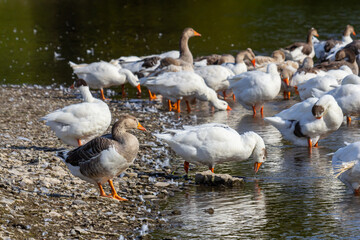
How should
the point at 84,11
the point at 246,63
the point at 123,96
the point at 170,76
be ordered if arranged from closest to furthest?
the point at 170,76, the point at 123,96, the point at 246,63, the point at 84,11

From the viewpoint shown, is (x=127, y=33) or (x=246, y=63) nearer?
(x=246, y=63)

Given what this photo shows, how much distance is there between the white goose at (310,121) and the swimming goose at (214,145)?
2027mm

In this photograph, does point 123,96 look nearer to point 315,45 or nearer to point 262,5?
point 315,45

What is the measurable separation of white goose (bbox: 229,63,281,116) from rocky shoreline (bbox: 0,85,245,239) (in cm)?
270

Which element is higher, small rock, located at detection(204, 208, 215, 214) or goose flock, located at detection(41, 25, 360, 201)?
goose flock, located at detection(41, 25, 360, 201)

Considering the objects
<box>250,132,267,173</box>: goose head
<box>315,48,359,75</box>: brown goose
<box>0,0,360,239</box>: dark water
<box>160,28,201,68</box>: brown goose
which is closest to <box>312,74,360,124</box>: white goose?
<box>0,0,360,239</box>: dark water

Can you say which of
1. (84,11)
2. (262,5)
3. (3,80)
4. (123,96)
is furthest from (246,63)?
(84,11)

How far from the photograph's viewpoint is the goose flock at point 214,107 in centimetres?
847

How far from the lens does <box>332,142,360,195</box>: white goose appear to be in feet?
26.6

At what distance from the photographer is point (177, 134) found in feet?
31.9

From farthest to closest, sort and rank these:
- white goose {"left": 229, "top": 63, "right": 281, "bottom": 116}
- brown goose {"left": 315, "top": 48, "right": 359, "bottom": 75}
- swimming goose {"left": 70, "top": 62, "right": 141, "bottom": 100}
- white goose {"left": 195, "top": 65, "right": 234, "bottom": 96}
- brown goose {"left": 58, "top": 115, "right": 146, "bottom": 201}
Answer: brown goose {"left": 315, "top": 48, "right": 359, "bottom": 75} < swimming goose {"left": 70, "top": 62, "right": 141, "bottom": 100} < white goose {"left": 195, "top": 65, "right": 234, "bottom": 96} < white goose {"left": 229, "top": 63, "right": 281, "bottom": 116} < brown goose {"left": 58, "top": 115, "right": 146, "bottom": 201}

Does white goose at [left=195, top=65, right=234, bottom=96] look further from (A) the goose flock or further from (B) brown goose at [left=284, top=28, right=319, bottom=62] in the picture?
(B) brown goose at [left=284, top=28, right=319, bottom=62]

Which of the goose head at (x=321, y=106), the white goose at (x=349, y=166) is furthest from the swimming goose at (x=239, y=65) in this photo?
the white goose at (x=349, y=166)

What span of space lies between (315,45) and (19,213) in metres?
19.8
